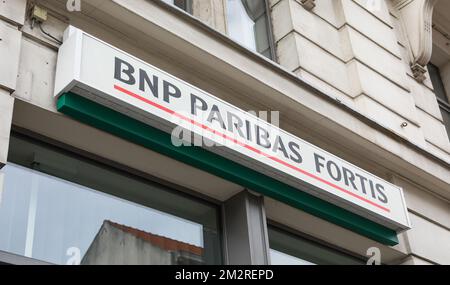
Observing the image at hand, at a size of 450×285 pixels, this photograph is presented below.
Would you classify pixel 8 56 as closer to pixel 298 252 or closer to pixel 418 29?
pixel 298 252

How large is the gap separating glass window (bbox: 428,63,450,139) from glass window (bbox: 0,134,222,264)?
6.73 meters

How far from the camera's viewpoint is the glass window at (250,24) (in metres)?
9.04

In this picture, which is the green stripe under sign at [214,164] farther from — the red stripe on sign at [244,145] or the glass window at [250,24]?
the glass window at [250,24]

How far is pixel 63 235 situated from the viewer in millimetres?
5668

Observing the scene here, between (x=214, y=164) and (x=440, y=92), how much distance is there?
758cm

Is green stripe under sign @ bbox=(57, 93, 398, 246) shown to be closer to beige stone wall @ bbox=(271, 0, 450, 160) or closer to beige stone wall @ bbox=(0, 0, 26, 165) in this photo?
beige stone wall @ bbox=(0, 0, 26, 165)

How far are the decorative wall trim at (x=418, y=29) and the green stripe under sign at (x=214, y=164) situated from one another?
3812 mm

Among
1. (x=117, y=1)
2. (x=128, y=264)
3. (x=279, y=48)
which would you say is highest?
(x=279, y=48)

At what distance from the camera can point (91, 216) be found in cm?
597

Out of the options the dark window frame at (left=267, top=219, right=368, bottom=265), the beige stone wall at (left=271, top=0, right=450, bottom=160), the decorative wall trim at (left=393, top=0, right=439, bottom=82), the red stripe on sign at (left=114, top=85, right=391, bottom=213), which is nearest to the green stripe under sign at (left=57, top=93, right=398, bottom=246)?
the red stripe on sign at (left=114, top=85, right=391, bottom=213)

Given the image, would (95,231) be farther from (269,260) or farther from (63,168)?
(269,260)

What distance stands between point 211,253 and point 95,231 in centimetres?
134

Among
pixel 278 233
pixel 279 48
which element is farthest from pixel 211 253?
pixel 279 48

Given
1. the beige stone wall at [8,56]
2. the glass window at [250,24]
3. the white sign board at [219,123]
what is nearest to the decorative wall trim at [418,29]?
the glass window at [250,24]
